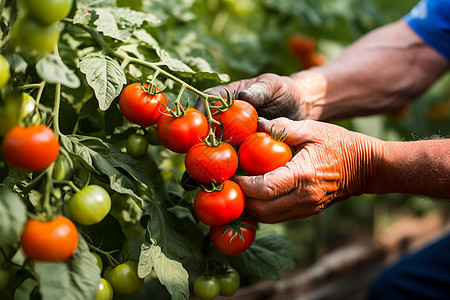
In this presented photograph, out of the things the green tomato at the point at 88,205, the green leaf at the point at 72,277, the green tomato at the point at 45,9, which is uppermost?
the green tomato at the point at 45,9

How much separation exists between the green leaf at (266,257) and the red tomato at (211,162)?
321mm

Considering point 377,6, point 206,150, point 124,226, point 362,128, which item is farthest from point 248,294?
point 377,6

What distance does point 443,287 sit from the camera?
5.19 feet

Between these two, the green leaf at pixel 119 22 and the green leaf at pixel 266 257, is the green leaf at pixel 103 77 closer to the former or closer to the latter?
the green leaf at pixel 119 22

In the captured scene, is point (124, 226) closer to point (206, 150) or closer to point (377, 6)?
point (206, 150)

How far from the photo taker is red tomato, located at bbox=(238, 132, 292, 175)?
0.85 meters

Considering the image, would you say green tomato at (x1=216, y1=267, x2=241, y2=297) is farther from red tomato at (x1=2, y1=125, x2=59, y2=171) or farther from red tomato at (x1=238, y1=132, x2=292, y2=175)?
red tomato at (x1=2, y1=125, x2=59, y2=171)

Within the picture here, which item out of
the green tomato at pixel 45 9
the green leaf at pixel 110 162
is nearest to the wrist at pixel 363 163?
the green leaf at pixel 110 162

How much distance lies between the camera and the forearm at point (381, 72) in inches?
60.2

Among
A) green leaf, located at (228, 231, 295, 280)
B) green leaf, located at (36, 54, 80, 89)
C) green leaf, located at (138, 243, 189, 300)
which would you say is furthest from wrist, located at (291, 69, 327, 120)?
green leaf, located at (36, 54, 80, 89)

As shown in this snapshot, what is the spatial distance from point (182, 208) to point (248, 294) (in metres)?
0.69

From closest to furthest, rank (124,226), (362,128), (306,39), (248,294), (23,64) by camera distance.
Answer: (23,64), (124,226), (248,294), (306,39), (362,128)

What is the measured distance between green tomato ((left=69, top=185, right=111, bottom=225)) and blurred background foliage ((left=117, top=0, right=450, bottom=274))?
506 millimetres

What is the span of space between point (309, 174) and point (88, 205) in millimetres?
448
